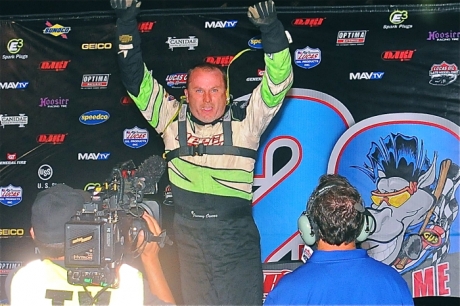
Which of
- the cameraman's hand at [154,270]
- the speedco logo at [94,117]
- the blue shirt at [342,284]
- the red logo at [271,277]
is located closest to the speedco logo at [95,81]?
the speedco logo at [94,117]

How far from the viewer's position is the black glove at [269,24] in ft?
8.83

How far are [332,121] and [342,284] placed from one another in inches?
124

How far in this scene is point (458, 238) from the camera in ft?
16.1

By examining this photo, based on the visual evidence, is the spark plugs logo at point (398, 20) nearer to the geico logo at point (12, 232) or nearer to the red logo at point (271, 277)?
the red logo at point (271, 277)

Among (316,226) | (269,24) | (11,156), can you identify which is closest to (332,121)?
(269,24)

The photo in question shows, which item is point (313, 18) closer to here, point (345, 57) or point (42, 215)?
point (345, 57)

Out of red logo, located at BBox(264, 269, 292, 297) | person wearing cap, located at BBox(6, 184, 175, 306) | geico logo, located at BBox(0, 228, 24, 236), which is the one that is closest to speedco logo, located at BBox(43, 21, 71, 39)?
geico logo, located at BBox(0, 228, 24, 236)

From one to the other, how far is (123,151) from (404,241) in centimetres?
219

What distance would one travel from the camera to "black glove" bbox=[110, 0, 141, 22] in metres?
2.82

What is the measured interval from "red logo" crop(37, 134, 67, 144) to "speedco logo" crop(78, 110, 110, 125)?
205mm

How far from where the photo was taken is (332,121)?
5035mm

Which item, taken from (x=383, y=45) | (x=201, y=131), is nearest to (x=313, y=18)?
(x=383, y=45)

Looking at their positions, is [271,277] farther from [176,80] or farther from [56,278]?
[56,278]

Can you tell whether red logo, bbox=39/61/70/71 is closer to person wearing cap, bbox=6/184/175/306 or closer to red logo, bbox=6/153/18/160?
red logo, bbox=6/153/18/160
